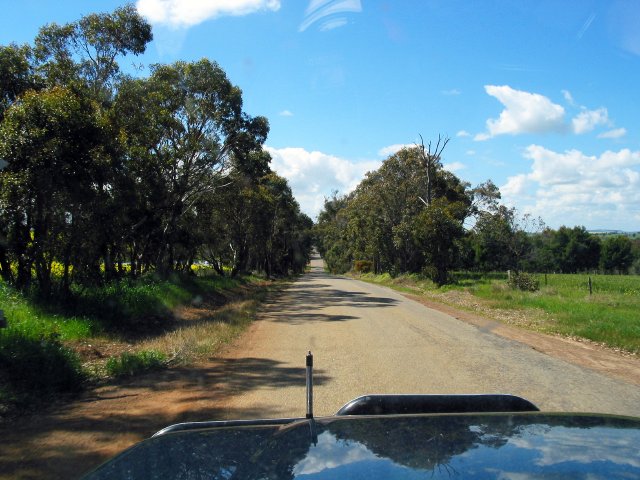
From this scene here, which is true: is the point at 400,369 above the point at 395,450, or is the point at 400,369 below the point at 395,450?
below

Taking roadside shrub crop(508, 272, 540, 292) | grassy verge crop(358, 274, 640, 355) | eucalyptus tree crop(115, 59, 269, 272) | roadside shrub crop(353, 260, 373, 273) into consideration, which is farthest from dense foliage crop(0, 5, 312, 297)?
roadside shrub crop(353, 260, 373, 273)

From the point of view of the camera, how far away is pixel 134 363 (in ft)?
31.6

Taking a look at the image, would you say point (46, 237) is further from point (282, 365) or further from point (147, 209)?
point (147, 209)

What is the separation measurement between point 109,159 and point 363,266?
2725 inches

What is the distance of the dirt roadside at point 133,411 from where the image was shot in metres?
5.42

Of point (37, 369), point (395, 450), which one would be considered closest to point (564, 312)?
point (37, 369)

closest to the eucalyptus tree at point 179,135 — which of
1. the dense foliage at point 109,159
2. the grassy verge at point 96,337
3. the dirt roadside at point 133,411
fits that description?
the dense foliage at point 109,159

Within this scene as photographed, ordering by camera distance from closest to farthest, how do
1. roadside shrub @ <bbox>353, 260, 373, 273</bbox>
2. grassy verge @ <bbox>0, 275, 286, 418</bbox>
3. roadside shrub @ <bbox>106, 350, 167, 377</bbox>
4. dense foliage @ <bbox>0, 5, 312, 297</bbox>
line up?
grassy verge @ <bbox>0, 275, 286, 418</bbox>, roadside shrub @ <bbox>106, 350, 167, 377</bbox>, dense foliage @ <bbox>0, 5, 312, 297</bbox>, roadside shrub @ <bbox>353, 260, 373, 273</bbox>

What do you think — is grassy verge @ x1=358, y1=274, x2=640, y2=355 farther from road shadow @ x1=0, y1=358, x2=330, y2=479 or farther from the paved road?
road shadow @ x1=0, y1=358, x2=330, y2=479

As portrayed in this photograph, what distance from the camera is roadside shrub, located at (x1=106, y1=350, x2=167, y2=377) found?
30.7 ft

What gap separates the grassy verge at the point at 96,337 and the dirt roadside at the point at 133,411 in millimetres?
500

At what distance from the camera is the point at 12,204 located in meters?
12.4

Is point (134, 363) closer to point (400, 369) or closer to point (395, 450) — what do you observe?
point (400, 369)

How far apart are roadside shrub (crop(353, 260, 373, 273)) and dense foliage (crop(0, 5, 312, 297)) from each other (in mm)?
43725
